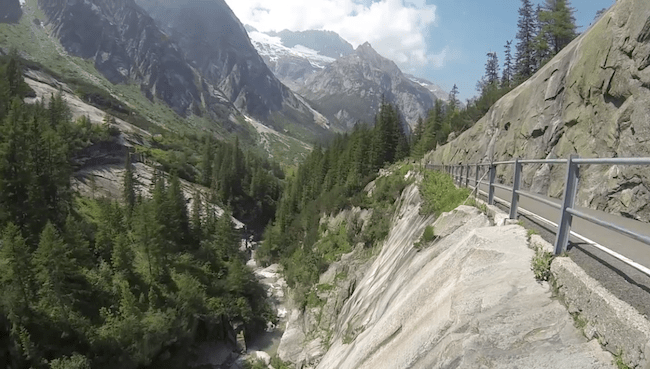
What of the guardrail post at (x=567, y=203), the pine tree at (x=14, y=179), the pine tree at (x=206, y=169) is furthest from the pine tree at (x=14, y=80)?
the guardrail post at (x=567, y=203)

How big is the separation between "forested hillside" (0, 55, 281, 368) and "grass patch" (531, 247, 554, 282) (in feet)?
124

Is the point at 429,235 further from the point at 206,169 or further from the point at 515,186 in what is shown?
the point at 206,169

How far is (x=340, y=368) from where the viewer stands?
329 inches

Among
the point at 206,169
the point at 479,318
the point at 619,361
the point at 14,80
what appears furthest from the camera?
the point at 206,169

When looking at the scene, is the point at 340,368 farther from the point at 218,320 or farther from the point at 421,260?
the point at 218,320

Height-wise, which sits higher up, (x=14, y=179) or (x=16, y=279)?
(x=14, y=179)

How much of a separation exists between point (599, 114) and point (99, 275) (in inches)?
1807

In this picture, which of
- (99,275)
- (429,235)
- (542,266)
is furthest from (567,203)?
(99,275)

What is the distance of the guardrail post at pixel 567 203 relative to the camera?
473 cm

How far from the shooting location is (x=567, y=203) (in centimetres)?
480

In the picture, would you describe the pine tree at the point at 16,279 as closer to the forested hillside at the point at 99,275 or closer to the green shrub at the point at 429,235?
the forested hillside at the point at 99,275

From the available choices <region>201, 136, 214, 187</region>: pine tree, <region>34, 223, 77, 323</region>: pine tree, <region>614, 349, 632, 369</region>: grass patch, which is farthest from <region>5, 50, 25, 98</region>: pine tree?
<region>614, 349, 632, 369</region>: grass patch

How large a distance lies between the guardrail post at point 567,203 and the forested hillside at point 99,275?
125 feet

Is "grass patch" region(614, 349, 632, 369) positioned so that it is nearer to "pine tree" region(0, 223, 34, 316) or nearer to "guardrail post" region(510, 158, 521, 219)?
"guardrail post" region(510, 158, 521, 219)
